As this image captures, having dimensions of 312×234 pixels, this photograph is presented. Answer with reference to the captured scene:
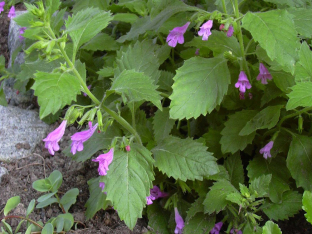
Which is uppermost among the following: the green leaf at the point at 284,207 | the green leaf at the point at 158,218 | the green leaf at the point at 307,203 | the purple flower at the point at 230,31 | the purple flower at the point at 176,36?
the purple flower at the point at 230,31

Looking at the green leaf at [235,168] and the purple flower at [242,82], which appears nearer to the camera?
the purple flower at [242,82]

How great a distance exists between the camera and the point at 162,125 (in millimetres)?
2291

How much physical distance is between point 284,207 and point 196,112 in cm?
92

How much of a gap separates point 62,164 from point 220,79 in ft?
4.86

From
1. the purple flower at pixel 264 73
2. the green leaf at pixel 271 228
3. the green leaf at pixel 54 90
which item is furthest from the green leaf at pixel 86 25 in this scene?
the green leaf at pixel 271 228

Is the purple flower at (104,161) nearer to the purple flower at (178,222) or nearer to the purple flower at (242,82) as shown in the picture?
the purple flower at (178,222)

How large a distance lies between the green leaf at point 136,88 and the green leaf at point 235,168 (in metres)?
0.94

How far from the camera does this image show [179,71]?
1953mm

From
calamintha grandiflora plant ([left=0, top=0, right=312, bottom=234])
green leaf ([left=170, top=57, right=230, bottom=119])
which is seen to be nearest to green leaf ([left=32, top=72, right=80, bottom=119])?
calamintha grandiflora plant ([left=0, top=0, right=312, bottom=234])

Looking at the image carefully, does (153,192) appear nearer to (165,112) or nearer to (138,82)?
(165,112)

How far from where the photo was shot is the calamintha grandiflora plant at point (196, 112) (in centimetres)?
168

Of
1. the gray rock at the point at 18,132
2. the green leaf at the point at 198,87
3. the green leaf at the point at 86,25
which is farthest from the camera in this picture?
the gray rock at the point at 18,132

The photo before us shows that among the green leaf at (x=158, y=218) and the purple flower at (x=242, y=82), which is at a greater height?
the purple flower at (x=242, y=82)

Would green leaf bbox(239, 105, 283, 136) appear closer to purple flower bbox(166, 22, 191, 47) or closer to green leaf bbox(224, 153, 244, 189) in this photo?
green leaf bbox(224, 153, 244, 189)
